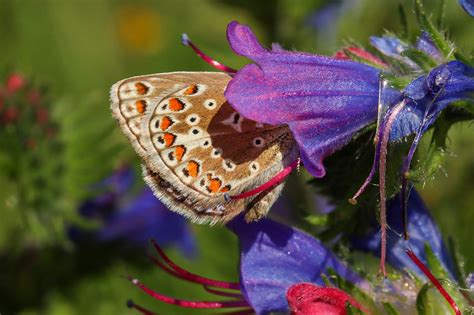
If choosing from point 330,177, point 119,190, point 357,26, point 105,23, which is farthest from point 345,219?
point 105,23

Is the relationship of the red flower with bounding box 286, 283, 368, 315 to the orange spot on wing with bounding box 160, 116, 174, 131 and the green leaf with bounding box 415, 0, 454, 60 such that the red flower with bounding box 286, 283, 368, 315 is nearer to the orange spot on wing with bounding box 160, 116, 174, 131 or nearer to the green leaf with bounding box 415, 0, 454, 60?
the orange spot on wing with bounding box 160, 116, 174, 131

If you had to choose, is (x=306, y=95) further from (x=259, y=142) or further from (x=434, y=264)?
(x=434, y=264)

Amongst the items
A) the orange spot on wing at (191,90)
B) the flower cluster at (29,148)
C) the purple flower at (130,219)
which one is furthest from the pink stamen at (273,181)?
the purple flower at (130,219)

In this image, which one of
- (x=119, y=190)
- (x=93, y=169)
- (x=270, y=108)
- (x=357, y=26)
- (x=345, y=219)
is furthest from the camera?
(x=357, y=26)

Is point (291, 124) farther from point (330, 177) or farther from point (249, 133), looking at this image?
point (330, 177)

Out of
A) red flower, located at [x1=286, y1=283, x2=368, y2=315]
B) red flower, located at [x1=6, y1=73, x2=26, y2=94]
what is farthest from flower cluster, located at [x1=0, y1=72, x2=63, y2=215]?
red flower, located at [x1=286, y1=283, x2=368, y2=315]

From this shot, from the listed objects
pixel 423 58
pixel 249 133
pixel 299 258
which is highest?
pixel 423 58
